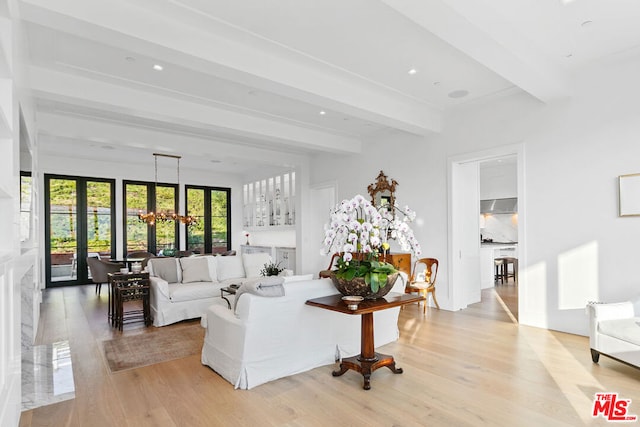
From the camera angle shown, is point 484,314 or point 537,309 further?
point 484,314

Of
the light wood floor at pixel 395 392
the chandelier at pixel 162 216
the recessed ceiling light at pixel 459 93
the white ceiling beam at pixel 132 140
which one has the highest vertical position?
the recessed ceiling light at pixel 459 93

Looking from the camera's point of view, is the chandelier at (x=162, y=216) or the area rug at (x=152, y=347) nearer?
the area rug at (x=152, y=347)

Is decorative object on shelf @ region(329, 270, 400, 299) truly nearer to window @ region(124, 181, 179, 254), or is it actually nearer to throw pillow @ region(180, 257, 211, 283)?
throw pillow @ region(180, 257, 211, 283)

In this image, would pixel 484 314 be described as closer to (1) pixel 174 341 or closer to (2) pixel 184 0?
(1) pixel 174 341

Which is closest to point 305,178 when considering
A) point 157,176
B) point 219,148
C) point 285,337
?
point 219,148

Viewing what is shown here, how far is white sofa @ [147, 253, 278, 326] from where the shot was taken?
17.0 feet

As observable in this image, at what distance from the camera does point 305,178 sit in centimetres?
888

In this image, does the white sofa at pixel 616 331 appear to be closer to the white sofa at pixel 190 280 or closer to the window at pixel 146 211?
the white sofa at pixel 190 280

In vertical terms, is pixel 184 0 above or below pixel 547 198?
above

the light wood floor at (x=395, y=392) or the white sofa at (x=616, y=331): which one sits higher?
the white sofa at (x=616, y=331)

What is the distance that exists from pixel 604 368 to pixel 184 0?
480 cm

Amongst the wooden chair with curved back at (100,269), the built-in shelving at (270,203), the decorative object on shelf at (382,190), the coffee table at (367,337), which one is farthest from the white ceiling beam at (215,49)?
the wooden chair with curved back at (100,269)

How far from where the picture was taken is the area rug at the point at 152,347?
3740 mm

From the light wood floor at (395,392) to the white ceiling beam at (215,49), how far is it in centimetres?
286
